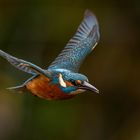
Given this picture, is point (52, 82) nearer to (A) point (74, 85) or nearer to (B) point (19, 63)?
(A) point (74, 85)

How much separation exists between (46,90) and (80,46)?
1.04 metres

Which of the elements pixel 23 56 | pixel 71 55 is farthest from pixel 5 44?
pixel 71 55

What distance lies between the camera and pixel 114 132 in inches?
370

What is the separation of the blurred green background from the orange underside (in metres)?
4.64

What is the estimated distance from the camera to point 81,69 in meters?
9.05

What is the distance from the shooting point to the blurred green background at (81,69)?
8836mm

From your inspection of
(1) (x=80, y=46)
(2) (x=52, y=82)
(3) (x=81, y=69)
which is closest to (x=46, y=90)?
(2) (x=52, y=82)

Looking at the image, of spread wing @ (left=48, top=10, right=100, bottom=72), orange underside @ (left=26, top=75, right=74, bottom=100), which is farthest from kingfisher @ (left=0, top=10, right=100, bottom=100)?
spread wing @ (left=48, top=10, right=100, bottom=72)

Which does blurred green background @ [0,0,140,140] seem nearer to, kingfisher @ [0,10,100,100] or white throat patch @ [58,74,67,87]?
kingfisher @ [0,10,100,100]

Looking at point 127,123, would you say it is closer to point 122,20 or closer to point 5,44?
point 122,20

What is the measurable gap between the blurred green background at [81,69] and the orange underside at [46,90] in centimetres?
464

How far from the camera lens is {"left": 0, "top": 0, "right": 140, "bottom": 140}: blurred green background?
8836mm

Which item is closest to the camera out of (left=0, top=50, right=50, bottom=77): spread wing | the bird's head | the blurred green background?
(left=0, top=50, right=50, bottom=77): spread wing

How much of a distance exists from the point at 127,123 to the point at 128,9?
4.55 feet
